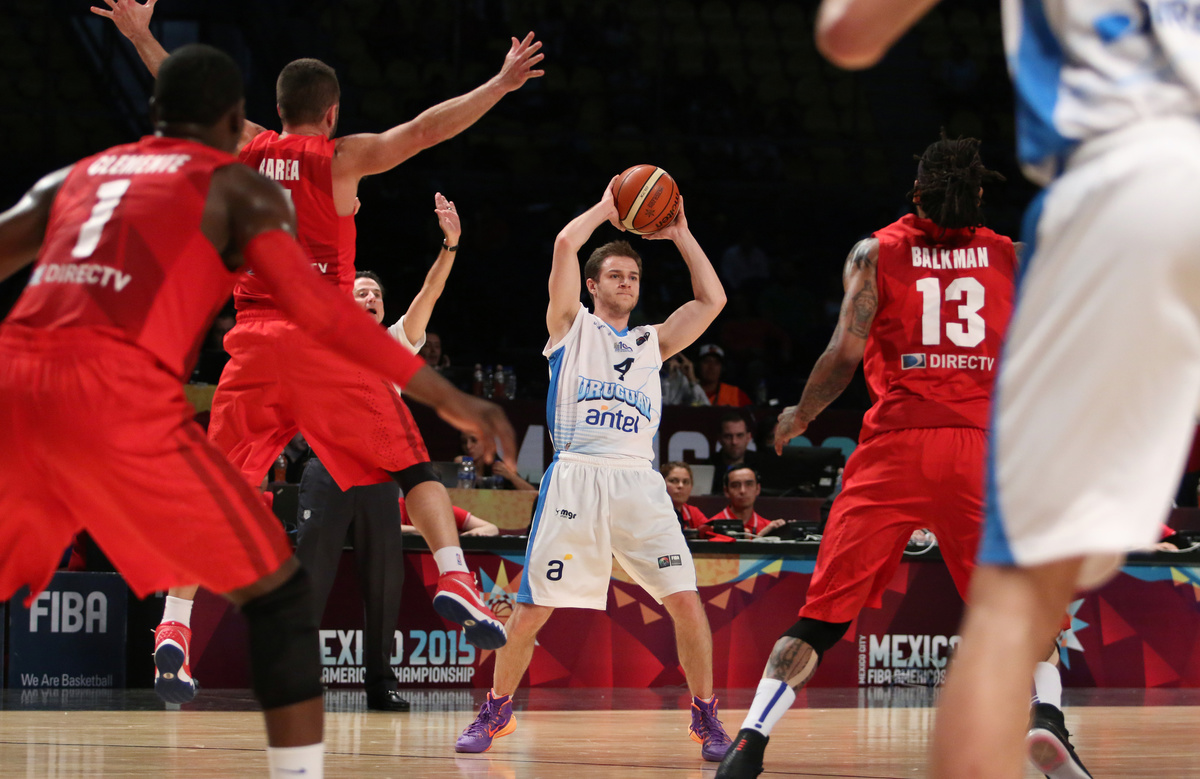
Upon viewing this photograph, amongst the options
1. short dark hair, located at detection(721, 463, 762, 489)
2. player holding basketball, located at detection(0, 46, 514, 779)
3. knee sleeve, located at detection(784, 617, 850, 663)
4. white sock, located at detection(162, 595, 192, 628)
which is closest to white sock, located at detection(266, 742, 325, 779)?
player holding basketball, located at detection(0, 46, 514, 779)

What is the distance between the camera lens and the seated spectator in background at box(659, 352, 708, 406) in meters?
11.2

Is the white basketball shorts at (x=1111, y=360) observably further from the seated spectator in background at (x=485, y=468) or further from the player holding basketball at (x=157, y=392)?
the seated spectator in background at (x=485, y=468)

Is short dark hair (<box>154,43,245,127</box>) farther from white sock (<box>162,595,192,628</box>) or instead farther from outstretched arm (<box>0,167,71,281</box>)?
white sock (<box>162,595,192,628</box>)

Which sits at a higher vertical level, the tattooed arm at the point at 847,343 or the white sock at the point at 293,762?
the tattooed arm at the point at 847,343

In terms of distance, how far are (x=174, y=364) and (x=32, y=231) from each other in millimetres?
431

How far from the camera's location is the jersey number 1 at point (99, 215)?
100.0 inches

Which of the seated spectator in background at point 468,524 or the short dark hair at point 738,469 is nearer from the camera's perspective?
the seated spectator in background at point 468,524

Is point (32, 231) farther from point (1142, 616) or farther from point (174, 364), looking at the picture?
point (1142, 616)

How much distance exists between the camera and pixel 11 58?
1400 cm

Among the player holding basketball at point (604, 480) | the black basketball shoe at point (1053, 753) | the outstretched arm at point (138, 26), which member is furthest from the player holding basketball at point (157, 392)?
the player holding basketball at point (604, 480)

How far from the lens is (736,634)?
27.2 feet

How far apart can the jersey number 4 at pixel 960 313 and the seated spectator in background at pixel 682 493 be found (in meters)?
4.87

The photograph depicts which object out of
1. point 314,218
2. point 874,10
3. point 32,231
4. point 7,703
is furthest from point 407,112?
point 874,10

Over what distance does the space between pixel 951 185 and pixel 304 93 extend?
2312 millimetres
